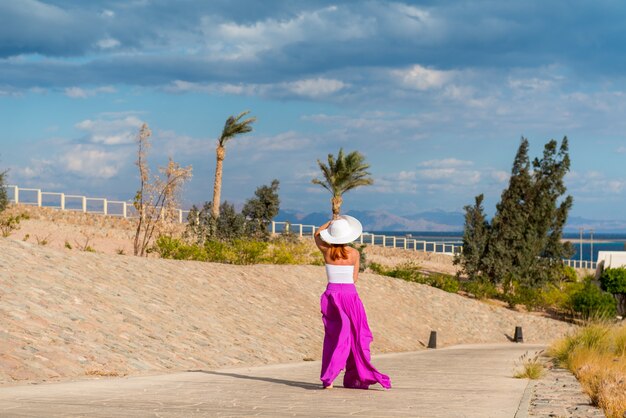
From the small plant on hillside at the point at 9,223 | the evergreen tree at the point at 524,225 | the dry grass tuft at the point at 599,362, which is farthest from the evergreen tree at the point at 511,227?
the dry grass tuft at the point at 599,362

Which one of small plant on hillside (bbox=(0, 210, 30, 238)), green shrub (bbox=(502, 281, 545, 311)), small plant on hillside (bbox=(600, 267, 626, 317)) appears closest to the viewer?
small plant on hillside (bbox=(0, 210, 30, 238))

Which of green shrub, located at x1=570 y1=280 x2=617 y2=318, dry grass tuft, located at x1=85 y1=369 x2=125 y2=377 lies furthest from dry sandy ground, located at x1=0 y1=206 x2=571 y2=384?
green shrub, located at x1=570 y1=280 x2=617 y2=318

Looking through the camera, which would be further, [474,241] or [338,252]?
[474,241]

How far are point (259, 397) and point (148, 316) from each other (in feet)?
30.0

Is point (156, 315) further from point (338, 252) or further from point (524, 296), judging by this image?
point (524, 296)

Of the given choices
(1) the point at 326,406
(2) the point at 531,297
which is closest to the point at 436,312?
(2) the point at 531,297

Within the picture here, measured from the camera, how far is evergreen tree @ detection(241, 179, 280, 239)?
1911 inches

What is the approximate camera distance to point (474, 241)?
50344 millimetres

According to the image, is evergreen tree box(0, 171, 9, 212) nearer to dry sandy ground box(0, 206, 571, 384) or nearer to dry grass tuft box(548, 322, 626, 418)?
dry sandy ground box(0, 206, 571, 384)

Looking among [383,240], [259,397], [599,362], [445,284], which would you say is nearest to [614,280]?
[445,284]

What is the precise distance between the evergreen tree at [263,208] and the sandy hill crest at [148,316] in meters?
14.3

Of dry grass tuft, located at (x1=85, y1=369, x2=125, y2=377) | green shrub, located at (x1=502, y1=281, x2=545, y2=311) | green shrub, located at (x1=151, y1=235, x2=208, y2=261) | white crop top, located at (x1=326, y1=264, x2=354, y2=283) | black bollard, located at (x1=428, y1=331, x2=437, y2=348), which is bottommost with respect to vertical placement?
black bollard, located at (x1=428, y1=331, x2=437, y2=348)

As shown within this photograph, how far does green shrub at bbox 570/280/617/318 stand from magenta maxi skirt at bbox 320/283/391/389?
4020cm

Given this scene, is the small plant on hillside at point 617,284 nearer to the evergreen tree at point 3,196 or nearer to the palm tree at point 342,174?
the palm tree at point 342,174
